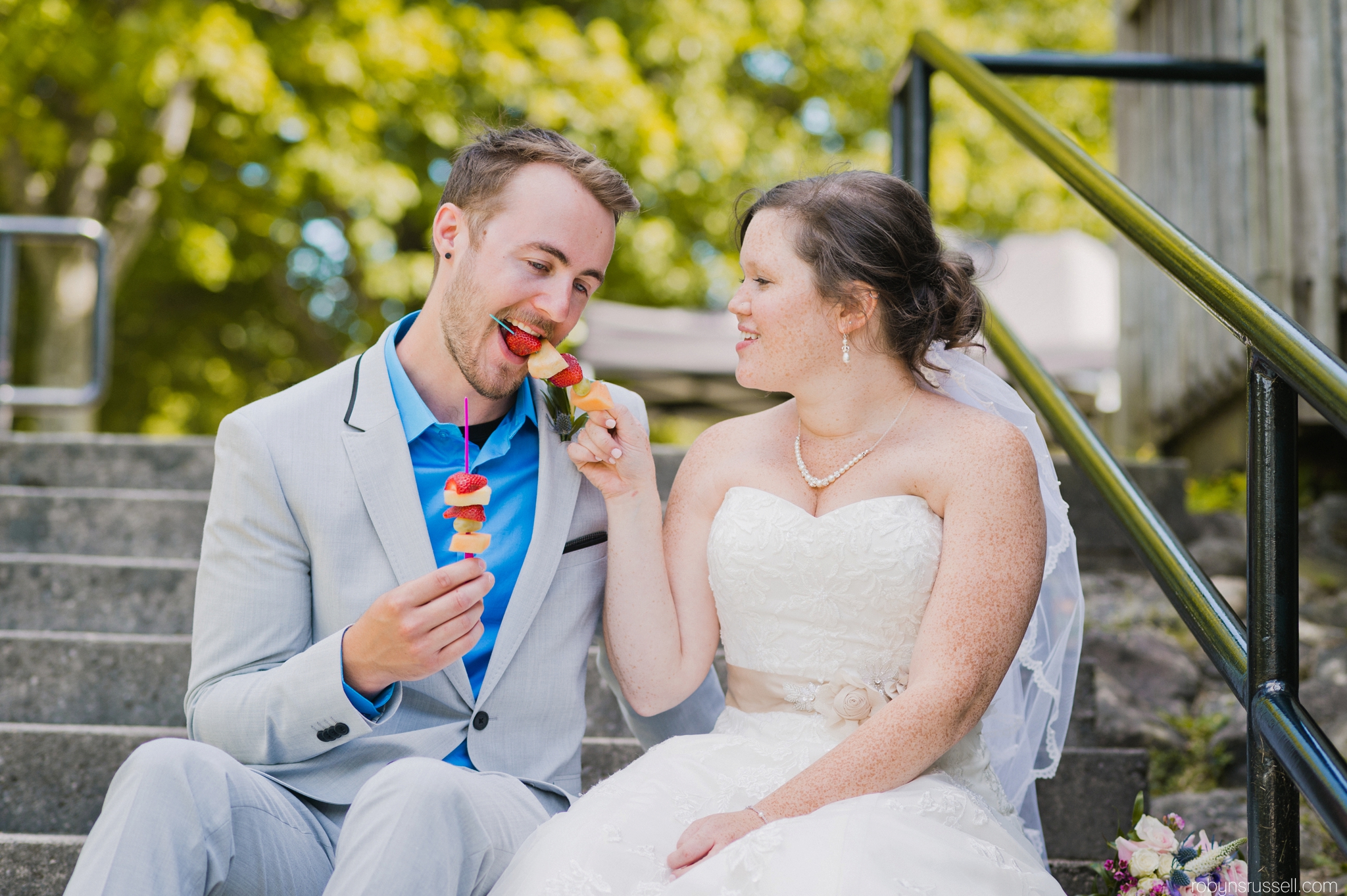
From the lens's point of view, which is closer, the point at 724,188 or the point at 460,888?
the point at 460,888

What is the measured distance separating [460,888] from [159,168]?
28.7 feet

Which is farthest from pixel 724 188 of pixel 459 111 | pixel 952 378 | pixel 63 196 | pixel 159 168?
pixel 952 378

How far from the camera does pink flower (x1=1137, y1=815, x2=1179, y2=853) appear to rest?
207cm

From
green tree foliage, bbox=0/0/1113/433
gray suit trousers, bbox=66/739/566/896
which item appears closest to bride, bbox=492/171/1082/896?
gray suit trousers, bbox=66/739/566/896

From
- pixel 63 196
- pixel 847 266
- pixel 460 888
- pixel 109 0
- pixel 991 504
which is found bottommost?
pixel 460 888

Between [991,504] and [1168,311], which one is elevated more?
[1168,311]

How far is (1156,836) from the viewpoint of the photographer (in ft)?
6.82

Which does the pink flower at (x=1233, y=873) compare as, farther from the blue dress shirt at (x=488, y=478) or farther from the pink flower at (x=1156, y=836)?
the blue dress shirt at (x=488, y=478)

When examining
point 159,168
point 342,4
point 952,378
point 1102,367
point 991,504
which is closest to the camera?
point 991,504

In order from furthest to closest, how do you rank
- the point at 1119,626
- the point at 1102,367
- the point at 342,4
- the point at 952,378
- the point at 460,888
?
the point at 1102,367 < the point at 342,4 < the point at 1119,626 < the point at 952,378 < the point at 460,888

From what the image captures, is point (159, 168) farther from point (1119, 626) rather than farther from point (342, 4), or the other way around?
point (1119, 626)

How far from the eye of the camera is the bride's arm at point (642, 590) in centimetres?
243

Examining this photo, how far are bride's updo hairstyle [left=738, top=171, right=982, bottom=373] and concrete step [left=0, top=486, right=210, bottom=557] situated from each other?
8.25ft

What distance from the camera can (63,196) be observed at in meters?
9.70
